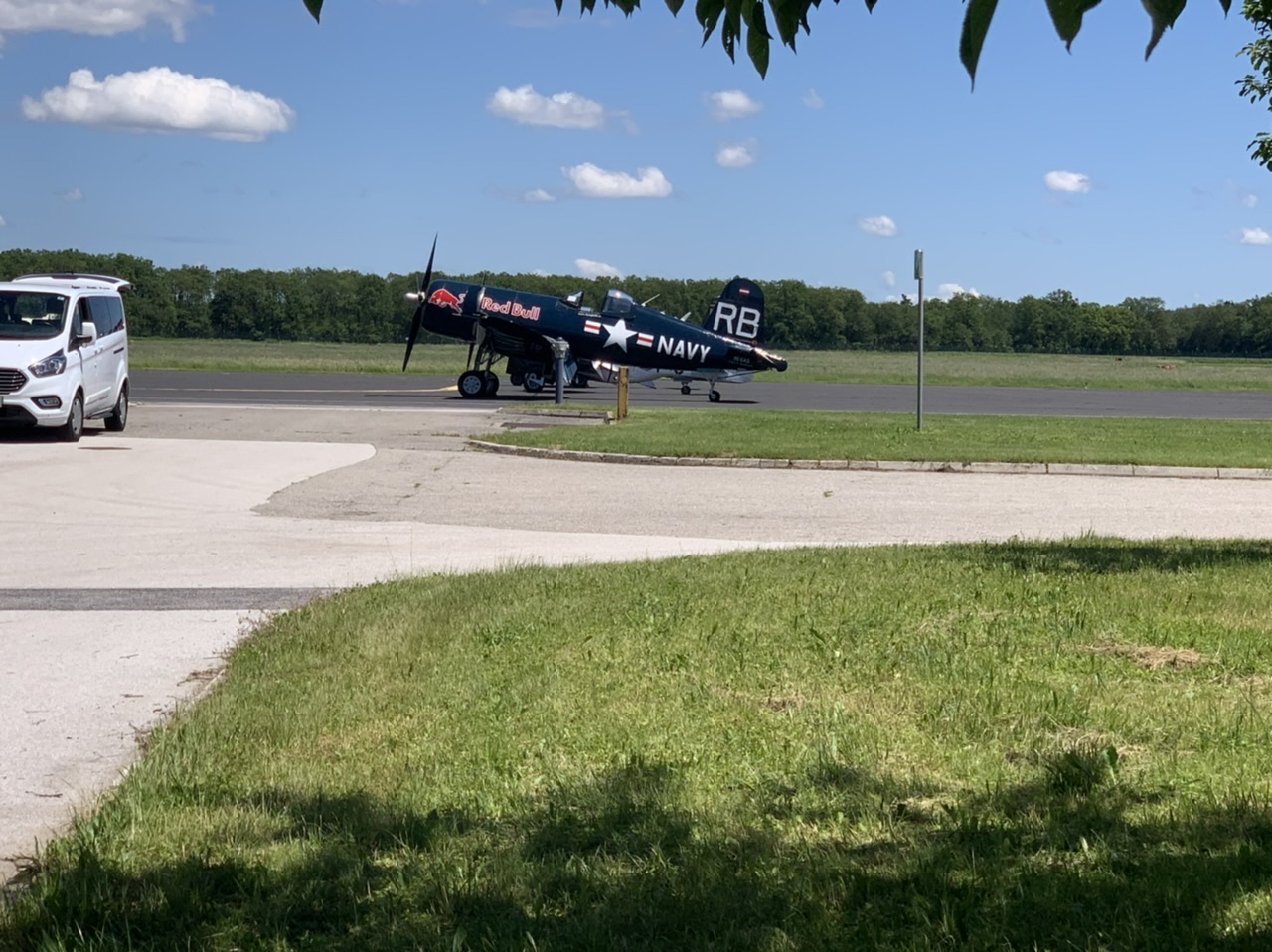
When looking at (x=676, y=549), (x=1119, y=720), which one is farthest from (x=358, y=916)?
(x=676, y=549)

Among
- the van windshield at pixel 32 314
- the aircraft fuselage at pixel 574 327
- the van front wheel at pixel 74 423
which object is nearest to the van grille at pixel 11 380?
the van front wheel at pixel 74 423

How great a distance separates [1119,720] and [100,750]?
12.4 feet

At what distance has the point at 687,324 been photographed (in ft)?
124

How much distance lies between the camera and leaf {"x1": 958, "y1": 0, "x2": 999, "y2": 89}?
9.32 ft

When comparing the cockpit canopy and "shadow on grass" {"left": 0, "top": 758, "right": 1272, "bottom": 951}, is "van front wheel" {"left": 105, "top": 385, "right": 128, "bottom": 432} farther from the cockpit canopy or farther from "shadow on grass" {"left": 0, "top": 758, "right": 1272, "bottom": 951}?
"shadow on grass" {"left": 0, "top": 758, "right": 1272, "bottom": 951}

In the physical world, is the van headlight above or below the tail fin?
below

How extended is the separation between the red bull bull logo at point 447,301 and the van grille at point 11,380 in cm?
1746

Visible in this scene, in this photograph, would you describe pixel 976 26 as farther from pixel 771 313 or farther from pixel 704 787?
pixel 771 313

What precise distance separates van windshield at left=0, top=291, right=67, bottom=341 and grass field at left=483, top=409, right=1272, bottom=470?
255 inches

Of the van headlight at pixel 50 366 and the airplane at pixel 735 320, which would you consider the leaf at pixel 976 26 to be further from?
the airplane at pixel 735 320

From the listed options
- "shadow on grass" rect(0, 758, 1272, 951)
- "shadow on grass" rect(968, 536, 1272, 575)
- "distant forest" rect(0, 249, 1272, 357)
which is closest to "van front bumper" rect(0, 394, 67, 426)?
"shadow on grass" rect(968, 536, 1272, 575)

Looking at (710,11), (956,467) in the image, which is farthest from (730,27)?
(956,467)

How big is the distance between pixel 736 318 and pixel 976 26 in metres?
37.2

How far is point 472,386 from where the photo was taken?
35.9m
